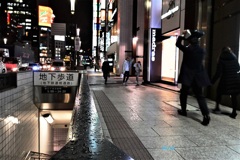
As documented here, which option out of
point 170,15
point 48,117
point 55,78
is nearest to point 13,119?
point 55,78

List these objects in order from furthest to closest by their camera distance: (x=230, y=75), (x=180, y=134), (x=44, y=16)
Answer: (x=44, y=16) < (x=230, y=75) < (x=180, y=134)

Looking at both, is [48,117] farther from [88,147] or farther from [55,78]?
[88,147]

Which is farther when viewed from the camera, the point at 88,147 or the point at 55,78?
the point at 55,78

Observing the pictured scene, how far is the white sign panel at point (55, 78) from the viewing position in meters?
11.2

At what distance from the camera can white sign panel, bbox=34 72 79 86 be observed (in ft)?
36.7

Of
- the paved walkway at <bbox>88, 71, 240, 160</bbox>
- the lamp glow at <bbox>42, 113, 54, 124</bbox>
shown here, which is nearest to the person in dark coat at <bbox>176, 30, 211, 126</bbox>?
the paved walkway at <bbox>88, 71, 240, 160</bbox>

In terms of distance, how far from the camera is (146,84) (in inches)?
693

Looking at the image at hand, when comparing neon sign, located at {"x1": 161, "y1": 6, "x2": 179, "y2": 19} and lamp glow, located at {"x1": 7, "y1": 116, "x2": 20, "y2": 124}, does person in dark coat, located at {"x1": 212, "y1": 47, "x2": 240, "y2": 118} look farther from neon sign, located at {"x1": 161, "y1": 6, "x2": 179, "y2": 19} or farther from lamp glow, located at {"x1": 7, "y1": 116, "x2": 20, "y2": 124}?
neon sign, located at {"x1": 161, "y1": 6, "x2": 179, "y2": 19}

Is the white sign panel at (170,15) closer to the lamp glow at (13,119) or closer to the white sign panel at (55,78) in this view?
the white sign panel at (55,78)

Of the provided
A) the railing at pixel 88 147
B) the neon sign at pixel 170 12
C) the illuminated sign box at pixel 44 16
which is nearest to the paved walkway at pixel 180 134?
the railing at pixel 88 147

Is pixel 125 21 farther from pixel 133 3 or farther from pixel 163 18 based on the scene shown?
pixel 163 18

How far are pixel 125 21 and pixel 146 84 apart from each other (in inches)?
675

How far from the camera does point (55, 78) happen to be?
11.5 metres

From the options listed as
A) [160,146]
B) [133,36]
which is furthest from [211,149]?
[133,36]
